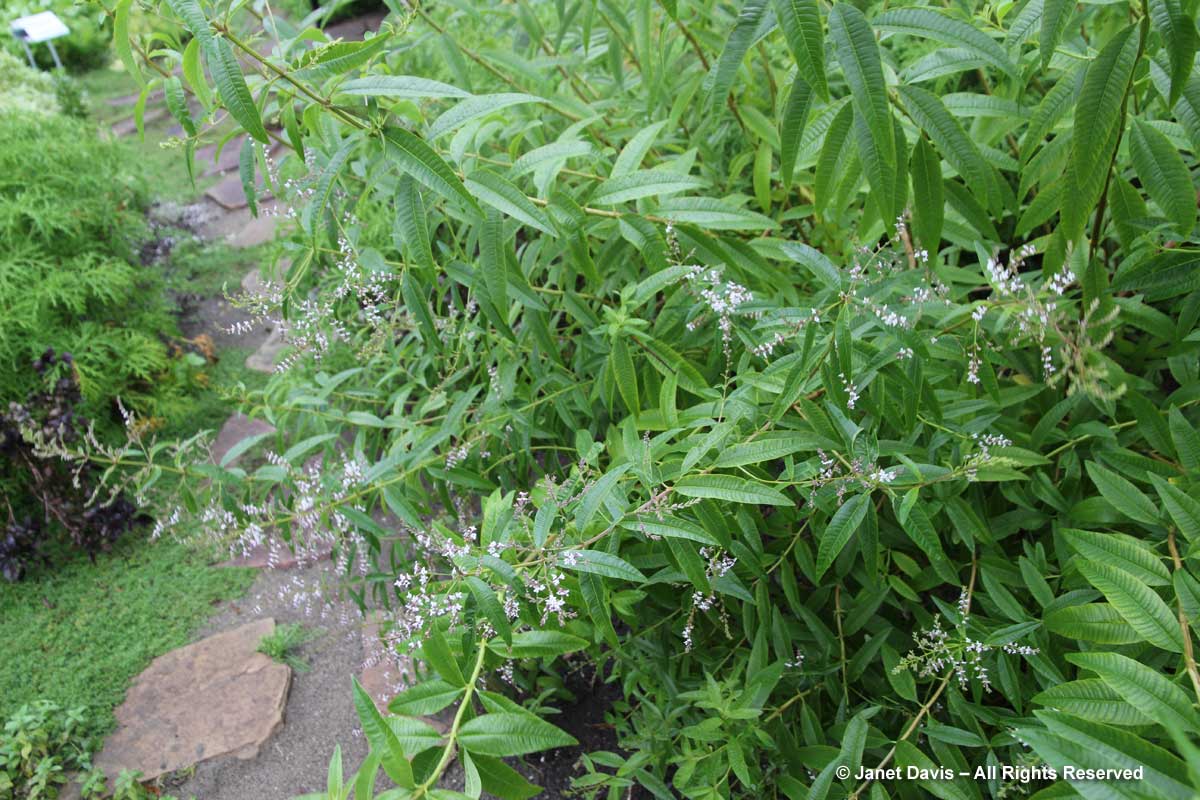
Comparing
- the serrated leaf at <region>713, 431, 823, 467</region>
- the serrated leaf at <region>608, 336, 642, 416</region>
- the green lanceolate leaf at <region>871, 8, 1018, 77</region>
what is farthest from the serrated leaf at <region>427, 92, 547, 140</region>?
the serrated leaf at <region>713, 431, 823, 467</region>

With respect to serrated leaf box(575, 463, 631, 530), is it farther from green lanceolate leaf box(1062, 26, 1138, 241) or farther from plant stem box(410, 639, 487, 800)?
green lanceolate leaf box(1062, 26, 1138, 241)

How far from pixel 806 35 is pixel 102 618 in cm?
332

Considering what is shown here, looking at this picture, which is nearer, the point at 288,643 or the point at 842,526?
the point at 842,526

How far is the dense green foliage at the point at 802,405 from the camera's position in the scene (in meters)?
1.23

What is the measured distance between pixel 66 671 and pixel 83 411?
123 centimetres

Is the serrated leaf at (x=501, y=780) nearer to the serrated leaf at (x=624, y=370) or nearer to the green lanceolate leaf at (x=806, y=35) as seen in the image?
the serrated leaf at (x=624, y=370)

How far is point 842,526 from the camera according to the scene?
1414 mm

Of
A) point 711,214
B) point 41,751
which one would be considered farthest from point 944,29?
point 41,751

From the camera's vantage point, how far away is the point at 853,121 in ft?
4.35

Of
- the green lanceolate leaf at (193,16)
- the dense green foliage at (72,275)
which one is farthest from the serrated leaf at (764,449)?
the dense green foliage at (72,275)

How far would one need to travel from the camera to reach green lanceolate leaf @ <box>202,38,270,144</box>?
3.98ft

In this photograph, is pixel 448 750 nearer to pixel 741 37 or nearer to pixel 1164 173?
pixel 741 37

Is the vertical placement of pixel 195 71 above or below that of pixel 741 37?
above

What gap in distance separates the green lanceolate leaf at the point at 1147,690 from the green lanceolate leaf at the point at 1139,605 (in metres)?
0.12
